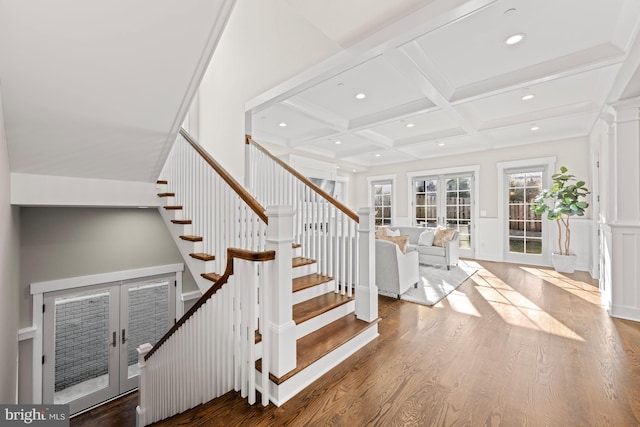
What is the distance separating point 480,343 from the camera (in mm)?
2416

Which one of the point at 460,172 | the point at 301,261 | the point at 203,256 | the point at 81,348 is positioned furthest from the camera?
the point at 460,172

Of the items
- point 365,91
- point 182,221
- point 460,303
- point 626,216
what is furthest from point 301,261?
point 626,216

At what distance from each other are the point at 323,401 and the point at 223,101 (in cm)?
385

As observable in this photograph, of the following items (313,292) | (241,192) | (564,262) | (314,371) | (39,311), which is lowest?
(39,311)

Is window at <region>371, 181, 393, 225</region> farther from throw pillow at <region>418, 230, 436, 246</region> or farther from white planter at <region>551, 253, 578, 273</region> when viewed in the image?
white planter at <region>551, 253, 578, 273</region>

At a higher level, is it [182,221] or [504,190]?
[504,190]

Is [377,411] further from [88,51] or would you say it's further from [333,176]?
[333,176]

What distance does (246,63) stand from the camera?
3.49 m

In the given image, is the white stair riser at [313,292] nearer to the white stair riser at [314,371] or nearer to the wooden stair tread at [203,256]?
the white stair riser at [314,371]

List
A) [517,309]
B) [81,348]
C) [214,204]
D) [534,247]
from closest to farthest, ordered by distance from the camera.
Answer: [214,204] → [517,309] → [81,348] → [534,247]

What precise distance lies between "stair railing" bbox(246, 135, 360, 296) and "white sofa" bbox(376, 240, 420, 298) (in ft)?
2.94

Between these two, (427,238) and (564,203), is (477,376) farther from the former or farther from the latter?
(564,203)

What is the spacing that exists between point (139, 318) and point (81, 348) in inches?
29.3

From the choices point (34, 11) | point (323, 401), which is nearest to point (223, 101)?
point (34, 11)
